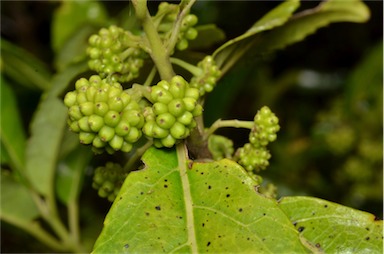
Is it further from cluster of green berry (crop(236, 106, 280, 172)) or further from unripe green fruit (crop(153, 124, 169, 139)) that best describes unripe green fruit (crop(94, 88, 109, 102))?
cluster of green berry (crop(236, 106, 280, 172))

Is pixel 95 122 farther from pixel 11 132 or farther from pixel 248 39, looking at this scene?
pixel 11 132

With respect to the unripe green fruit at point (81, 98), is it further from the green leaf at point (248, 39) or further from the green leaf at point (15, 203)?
the green leaf at point (15, 203)

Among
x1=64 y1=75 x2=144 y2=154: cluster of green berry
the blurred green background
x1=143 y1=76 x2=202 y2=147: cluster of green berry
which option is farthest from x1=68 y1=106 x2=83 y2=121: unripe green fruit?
the blurred green background

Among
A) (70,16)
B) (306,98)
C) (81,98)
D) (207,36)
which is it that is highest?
(70,16)

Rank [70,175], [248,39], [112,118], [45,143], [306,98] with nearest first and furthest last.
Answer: [112,118], [248,39], [45,143], [70,175], [306,98]

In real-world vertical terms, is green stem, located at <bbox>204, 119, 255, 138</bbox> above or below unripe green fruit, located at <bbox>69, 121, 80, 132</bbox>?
below

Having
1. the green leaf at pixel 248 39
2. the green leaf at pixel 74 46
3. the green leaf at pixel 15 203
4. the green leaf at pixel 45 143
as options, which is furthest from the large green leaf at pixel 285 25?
the green leaf at pixel 15 203

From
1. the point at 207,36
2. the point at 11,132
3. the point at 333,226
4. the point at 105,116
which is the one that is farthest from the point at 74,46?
the point at 333,226

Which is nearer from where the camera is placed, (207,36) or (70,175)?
(207,36)
